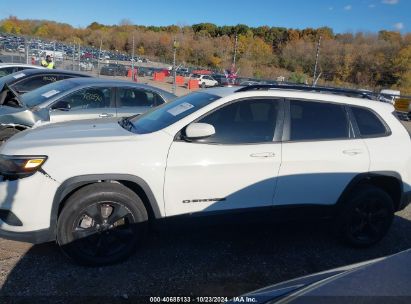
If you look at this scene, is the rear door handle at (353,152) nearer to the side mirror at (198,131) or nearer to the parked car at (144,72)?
the side mirror at (198,131)

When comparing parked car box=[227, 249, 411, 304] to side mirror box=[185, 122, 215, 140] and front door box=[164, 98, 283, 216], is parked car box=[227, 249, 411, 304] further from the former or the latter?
side mirror box=[185, 122, 215, 140]

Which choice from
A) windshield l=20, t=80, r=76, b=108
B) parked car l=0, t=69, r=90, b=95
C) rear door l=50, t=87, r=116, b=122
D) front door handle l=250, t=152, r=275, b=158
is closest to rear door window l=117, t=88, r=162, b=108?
rear door l=50, t=87, r=116, b=122

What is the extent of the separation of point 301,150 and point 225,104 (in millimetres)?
877

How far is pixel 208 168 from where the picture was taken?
3.70m

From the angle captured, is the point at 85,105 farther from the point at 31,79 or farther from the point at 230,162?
the point at 230,162

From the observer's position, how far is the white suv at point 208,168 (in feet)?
11.2

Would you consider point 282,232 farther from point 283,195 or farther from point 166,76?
point 166,76

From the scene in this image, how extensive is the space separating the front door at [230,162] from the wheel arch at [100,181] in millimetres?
146

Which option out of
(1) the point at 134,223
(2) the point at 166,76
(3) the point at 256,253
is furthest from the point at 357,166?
(2) the point at 166,76

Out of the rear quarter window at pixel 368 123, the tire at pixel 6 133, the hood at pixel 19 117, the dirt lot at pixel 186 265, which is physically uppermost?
the rear quarter window at pixel 368 123

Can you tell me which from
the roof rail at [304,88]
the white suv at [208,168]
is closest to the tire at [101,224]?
the white suv at [208,168]

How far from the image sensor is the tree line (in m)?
55.6

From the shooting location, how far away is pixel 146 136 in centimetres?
370

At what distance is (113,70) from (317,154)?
28650 mm
